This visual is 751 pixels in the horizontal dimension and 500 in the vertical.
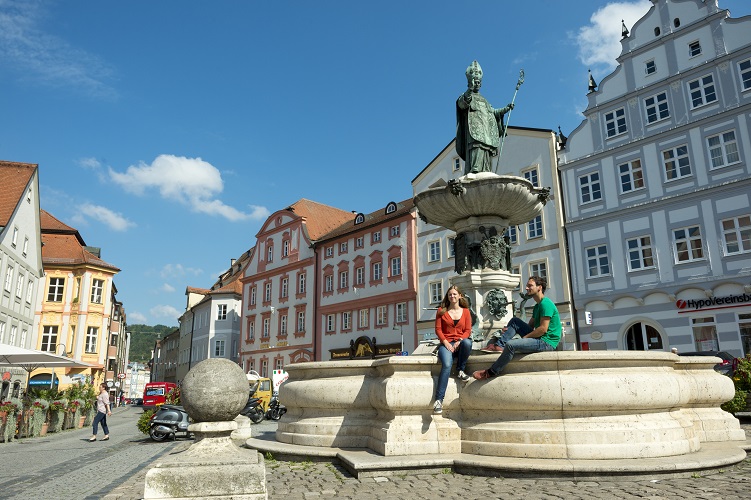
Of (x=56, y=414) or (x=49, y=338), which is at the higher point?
(x=49, y=338)

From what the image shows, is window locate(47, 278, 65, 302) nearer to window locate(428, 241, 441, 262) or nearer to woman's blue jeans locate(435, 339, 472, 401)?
window locate(428, 241, 441, 262)

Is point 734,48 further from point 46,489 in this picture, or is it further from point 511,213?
point 46,489

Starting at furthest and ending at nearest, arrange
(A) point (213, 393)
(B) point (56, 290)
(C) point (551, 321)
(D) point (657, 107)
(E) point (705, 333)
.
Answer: (B) point (56, 290), (D) point (657, 107), (E) point (705, 333), (C) point (551, 321), (A) point (213, 393)

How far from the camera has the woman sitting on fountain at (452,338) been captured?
6.96 m

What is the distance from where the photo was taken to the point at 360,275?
39.7 m

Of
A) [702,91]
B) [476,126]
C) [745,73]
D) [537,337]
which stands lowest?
[537,337]

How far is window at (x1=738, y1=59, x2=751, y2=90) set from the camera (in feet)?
→ 75.2

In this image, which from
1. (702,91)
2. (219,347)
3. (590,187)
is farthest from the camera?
(219,347)

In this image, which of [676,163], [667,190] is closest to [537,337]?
[667,190]

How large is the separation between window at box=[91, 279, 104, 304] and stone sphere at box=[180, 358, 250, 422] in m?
45.4

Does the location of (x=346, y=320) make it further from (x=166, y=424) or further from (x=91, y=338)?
(x=166, y=424)

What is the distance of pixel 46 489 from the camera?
289 inches

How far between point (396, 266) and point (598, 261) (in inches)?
542

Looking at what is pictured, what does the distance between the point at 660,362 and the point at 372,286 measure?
31612 mm
